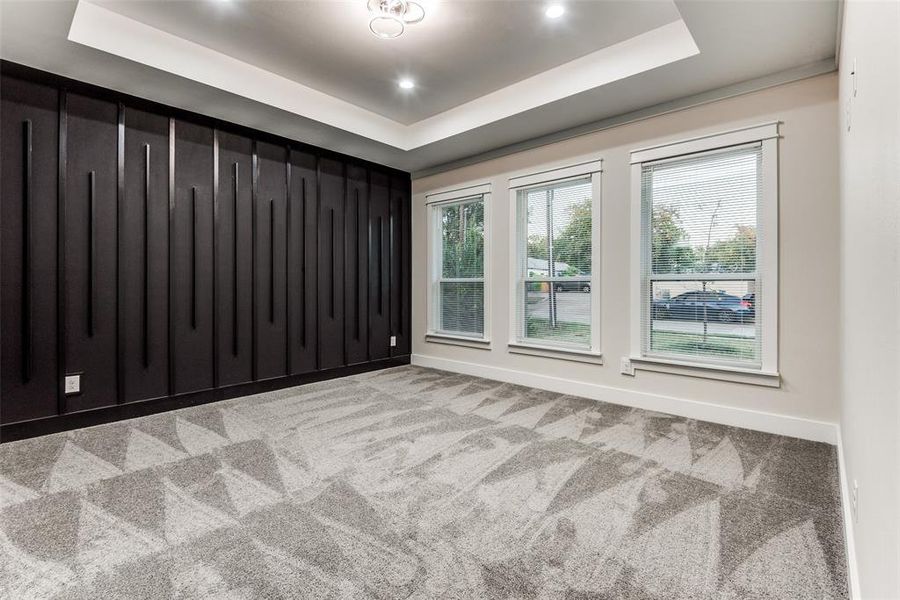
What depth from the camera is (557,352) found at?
162 inches

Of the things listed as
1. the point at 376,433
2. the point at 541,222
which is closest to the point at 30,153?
the point at 376,433

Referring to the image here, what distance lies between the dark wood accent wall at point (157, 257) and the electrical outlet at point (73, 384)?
3cm

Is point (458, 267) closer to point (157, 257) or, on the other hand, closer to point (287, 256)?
point (287, 256)

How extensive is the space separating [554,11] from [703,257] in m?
2.15

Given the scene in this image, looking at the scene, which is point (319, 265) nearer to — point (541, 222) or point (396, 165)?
point (396, 165)

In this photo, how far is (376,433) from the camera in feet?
9.66

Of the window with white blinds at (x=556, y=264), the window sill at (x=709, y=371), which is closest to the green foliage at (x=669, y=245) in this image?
the window with white blinds at (x=556, y=264)

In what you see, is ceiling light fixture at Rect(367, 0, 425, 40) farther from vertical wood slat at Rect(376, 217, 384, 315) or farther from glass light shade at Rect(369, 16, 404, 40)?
→ vertical wood slat at Rect(376, 217, 384, 315)

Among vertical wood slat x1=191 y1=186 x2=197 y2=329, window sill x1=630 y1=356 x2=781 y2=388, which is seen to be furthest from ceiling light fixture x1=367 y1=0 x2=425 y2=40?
window sill x1=630 y1=356 x2=781 y2=388

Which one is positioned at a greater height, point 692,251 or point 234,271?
point 692,251

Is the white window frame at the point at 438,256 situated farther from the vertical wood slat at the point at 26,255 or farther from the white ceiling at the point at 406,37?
the vertical wood slat at the point at 26,255

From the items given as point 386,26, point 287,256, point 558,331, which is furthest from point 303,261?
point 558,331

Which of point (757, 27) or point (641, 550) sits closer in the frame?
point (641, 550)

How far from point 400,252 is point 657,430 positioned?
145 inches
